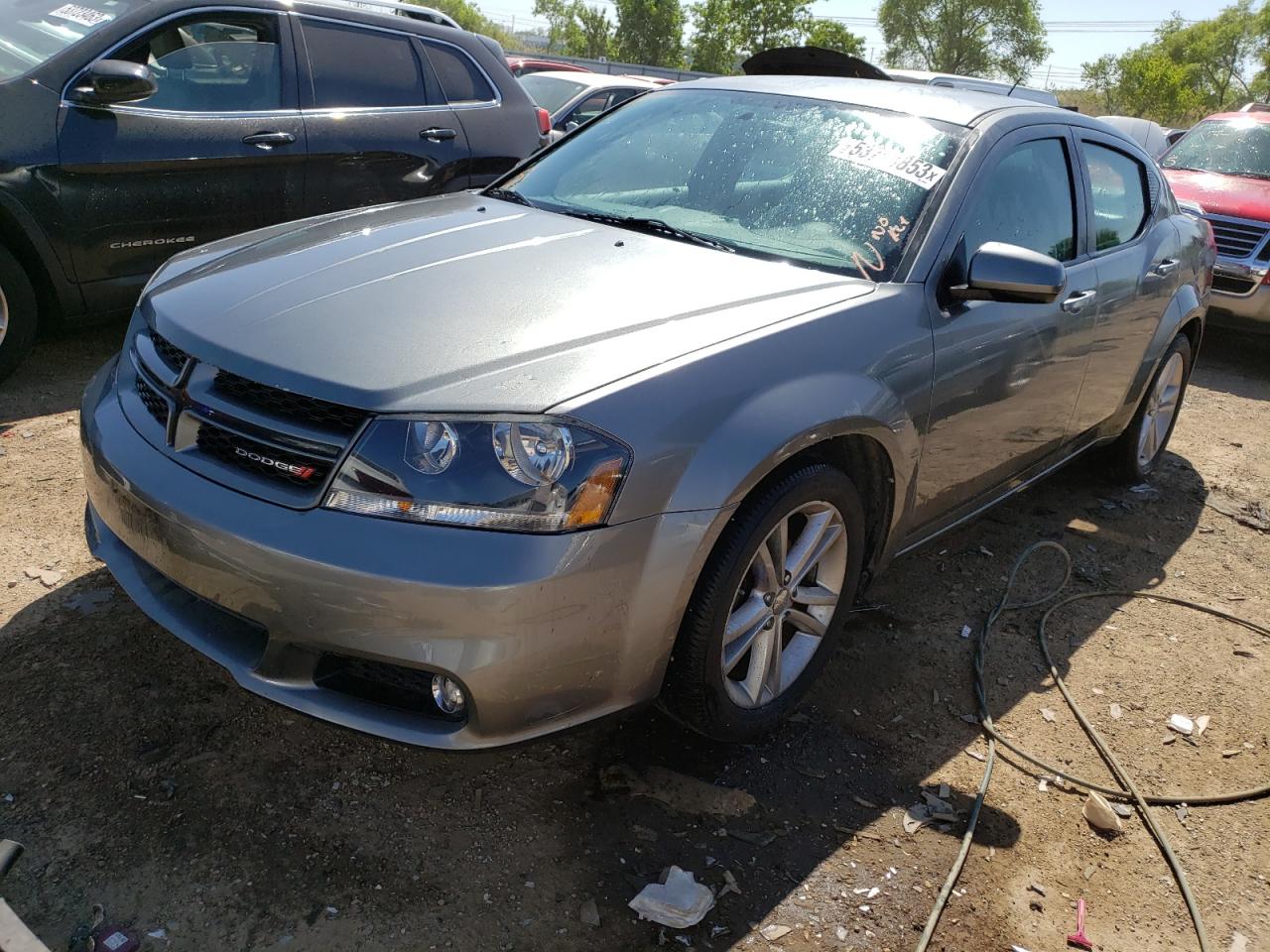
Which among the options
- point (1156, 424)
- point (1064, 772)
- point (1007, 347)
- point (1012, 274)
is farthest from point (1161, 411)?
point (1064, 772)

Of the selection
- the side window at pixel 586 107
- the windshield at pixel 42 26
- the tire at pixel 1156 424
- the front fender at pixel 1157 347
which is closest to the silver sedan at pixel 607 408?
the front fender at pixel 1157 347

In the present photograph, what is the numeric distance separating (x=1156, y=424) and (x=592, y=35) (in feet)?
207

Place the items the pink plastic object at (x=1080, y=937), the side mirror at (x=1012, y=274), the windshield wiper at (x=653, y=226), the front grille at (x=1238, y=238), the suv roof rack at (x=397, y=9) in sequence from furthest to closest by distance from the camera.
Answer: the front grille at (x=1238, y=238)
the suv roof rack at (x=397, y=9)
the windshield wiper at (x=653, y=226)
the side mirror at (x=1012, y=274)
the pink plastic object at (x=1080, y=937)

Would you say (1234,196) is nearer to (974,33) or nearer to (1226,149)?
(1226,149)

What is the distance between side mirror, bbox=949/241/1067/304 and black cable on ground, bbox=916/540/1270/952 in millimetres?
1240

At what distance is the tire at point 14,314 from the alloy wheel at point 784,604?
3.56 metres

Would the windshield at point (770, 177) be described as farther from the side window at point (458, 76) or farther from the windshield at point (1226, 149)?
the windshield at point (1226, 149)

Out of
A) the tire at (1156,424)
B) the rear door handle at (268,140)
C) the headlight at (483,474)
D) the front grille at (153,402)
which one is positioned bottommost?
the tire at (1156,424)

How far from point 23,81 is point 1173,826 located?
507 centimetres

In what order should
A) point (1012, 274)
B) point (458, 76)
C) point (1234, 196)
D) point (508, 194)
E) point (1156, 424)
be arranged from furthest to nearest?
point (1234, 196) < point (458, 76) < point (1156, 424) < point (508, 194) < point (1012, 274)

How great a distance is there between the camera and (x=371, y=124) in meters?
5.51

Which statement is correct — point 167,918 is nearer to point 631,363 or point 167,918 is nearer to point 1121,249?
point 631,363

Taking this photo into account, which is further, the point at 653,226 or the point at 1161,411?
the point at 1161,411

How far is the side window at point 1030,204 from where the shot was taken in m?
3.27
